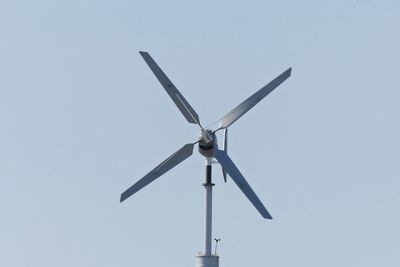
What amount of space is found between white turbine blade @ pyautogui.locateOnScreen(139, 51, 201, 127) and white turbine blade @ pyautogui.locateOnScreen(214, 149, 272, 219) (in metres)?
4.23

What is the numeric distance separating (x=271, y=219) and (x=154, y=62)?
61.8 ft

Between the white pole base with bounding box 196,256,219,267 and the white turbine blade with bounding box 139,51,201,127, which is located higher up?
the white turbine blade with bounding box 139,51,201,127

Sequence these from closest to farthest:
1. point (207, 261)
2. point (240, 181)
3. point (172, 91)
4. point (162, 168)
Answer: point (240, 181)
point (172, 91)
point (162, 168)
point (207, 261)

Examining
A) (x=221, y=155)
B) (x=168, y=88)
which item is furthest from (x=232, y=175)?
(x=168, y=88)

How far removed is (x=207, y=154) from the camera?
423ft

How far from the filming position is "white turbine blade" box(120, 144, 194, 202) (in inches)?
5005

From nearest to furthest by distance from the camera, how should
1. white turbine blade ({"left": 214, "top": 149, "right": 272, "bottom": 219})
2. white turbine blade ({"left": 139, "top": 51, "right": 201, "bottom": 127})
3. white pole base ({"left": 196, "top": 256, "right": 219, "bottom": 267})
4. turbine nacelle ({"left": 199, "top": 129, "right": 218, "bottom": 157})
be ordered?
white turbine blade ({"left": 214, "top": 149, "right": 272, "bottom": 219}) → white turbine blade ({"left": 139, "top": 51, "right": 201, "bottom": 127}) → turbine nacelle ({"left": 199, "top": 129, "right": 218, "bottom": 157}) → white pole base ({"left": 196, "top": 256, "right": 219, "bottom": 267})

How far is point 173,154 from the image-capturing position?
12788 cm

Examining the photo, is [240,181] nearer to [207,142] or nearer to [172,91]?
[207,142]

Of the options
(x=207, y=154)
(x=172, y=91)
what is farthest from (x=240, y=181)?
(x=172, y=91)

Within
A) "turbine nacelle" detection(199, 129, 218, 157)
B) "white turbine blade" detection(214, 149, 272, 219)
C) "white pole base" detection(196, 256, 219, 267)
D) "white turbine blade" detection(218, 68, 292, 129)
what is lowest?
"white pole base" detection(196, 256, 219, 267)

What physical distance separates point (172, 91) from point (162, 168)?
7500mm

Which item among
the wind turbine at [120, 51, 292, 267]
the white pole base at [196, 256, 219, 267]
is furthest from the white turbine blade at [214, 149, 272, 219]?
the white pole base at [196, 256, 219, 267]

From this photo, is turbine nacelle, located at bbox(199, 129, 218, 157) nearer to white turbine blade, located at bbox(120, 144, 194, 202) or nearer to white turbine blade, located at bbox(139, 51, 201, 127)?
white turbine blade, located at bbox(120, 144, 194, 202)
